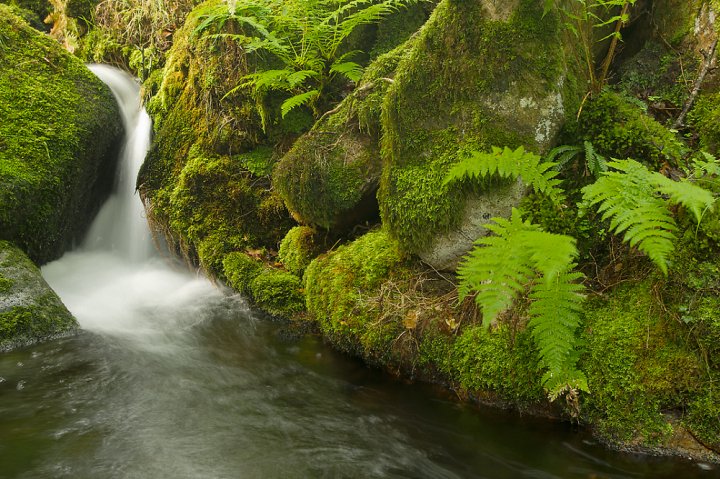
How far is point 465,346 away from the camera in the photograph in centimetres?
390

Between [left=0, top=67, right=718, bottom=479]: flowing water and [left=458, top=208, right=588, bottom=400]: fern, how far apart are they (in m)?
0.54

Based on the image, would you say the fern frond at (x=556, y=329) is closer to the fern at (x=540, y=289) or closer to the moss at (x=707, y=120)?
the fern at (x=540, y=289)

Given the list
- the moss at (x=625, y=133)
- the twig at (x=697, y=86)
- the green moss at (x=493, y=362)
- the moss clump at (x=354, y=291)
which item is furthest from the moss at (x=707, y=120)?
the moss clump at (x=354, y=291)

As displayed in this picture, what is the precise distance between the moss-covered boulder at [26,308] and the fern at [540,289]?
4169 mm

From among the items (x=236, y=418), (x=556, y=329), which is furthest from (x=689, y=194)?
(x=236, y=418)

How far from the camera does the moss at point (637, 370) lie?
3.19 metres

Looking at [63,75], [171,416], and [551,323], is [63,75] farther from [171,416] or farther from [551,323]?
[551,323]

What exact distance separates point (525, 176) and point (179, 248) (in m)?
4.92

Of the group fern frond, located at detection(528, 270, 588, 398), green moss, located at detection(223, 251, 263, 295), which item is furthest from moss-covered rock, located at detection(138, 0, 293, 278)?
fern frond, located at detection(528, 270, 588, 398)

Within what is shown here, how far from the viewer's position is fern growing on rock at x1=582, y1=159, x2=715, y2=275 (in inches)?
116

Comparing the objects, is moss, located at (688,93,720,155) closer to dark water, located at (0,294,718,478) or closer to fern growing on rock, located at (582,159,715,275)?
fern growing on rock, located at (582,159,715,275)

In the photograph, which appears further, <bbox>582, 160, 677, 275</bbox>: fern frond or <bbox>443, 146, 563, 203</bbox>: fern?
<bbox>443, 146, 563, 203</bbox>: fern

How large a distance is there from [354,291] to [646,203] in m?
2.47

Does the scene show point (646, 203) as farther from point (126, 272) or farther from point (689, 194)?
point (126, 272)
